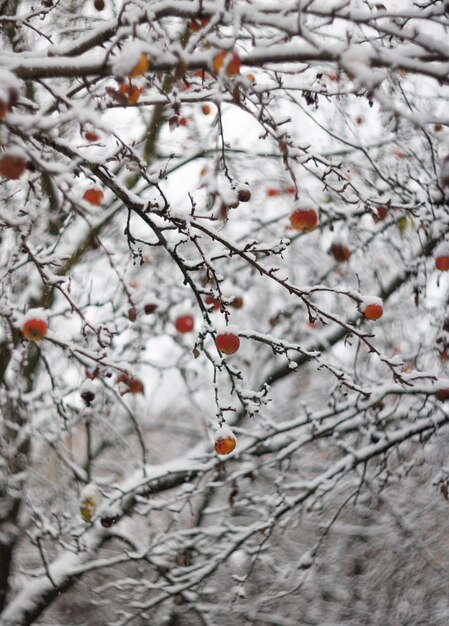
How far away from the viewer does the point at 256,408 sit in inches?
83.4

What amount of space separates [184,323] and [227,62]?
2.23 meters

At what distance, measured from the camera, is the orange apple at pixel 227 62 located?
1.38 m

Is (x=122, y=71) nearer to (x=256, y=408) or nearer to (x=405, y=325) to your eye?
(x=256, y=408)

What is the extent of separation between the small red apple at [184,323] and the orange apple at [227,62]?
7.02ft

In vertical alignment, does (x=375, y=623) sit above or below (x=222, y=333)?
below

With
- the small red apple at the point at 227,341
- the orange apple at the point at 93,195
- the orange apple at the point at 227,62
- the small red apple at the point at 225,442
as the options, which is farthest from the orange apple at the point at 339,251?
the orange apple at the point at 227,62

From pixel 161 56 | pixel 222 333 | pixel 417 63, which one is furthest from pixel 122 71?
pixel 222 333

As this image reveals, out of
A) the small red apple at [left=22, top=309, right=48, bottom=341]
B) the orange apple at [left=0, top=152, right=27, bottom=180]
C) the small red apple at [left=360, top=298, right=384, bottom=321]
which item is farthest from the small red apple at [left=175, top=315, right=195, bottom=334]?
the orange apple at [left=0, top=152, right=27, bottom=180]

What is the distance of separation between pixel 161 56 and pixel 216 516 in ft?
21.2

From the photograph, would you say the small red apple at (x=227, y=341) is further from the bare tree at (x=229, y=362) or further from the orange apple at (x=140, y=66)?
the orange apple at (x=140, y=66)

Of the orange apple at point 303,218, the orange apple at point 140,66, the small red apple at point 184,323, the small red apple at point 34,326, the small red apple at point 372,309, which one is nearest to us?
the orange apple at point 140,66

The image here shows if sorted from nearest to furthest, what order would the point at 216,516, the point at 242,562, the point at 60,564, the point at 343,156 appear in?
the point at 60,564
the point at 343,156
the point at 242,562
the point at 216,516

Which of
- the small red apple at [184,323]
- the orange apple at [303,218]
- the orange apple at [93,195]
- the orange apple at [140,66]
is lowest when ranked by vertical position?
the orange apple at [140,66]

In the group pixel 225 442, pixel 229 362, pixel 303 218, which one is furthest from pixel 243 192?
pixel 229 362
